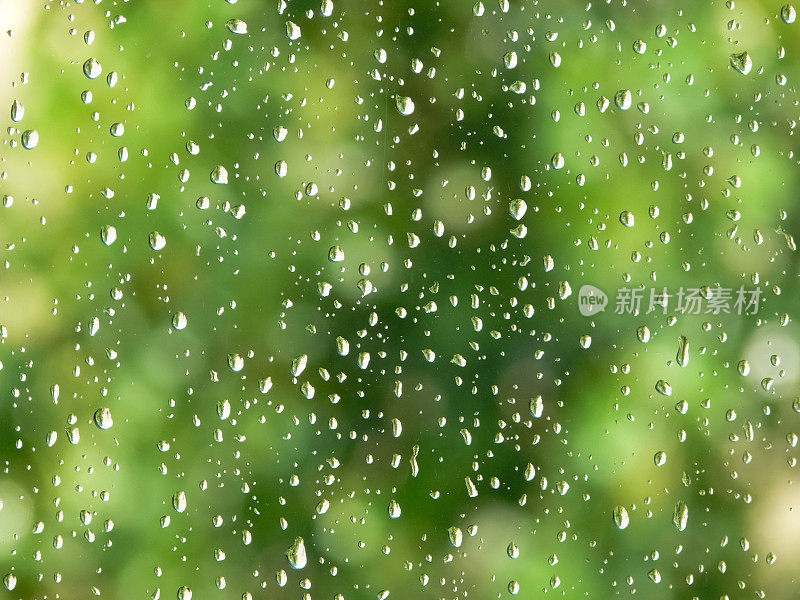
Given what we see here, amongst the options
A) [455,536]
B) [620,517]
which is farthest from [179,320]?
[620,517]

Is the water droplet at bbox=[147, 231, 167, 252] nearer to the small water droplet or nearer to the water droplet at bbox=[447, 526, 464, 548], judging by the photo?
the small water droplet

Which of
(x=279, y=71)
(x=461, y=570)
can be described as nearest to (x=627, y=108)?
(x=279, y=71)

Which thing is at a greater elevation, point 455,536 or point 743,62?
point 743,62

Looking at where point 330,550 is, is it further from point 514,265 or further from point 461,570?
point 514,265

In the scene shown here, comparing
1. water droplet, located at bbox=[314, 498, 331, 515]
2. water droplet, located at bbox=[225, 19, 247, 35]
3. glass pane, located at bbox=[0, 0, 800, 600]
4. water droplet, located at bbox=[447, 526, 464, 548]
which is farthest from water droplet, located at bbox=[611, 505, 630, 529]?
water droplet, located at bbox=[225, 19, 247, 35]

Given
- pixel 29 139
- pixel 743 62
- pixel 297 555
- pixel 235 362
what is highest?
pixel 743 62

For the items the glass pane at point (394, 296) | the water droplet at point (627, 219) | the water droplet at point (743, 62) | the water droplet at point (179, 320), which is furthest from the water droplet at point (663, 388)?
the water droplet at point (179, 320)

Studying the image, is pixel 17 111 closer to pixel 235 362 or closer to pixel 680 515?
pixel 235 362
